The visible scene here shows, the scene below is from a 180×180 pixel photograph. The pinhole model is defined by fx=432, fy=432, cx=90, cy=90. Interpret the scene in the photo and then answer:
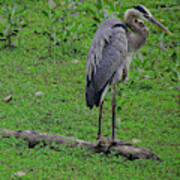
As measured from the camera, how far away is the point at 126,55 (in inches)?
199

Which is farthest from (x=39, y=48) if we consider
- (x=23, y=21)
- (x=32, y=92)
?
(x=32, y=92)

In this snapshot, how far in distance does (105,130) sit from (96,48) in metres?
1.13

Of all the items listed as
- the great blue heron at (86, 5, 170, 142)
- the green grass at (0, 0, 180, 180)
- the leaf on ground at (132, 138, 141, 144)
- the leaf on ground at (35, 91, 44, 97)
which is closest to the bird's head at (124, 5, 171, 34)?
the great blue heron at (86, 5, 170, 142)

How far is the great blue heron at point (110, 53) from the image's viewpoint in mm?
4887

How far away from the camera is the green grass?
4.46 meters

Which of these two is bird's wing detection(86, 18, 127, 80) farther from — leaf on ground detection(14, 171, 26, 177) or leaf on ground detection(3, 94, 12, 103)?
leaf on ground detection(3, 94, 12, 103)

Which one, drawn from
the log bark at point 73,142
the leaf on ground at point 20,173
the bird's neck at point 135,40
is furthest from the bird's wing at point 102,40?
the leaf on ground at point 20,173

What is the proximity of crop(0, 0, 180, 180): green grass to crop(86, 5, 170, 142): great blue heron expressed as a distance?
19 cm

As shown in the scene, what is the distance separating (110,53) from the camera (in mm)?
4926

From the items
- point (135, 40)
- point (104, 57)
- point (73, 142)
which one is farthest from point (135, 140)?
point (135, 40)

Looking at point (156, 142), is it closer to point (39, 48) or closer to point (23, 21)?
point (39, 48)

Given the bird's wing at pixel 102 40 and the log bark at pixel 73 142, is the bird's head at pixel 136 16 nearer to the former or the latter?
the bird's wing at pixel 102 40

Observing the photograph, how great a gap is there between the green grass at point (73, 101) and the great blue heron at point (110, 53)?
19 cm

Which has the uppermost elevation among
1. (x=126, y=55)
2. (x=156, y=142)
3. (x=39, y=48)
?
(x=126, y=55)
